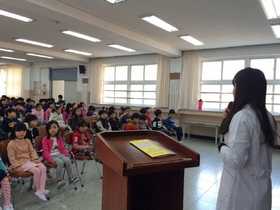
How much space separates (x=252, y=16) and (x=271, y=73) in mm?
2870

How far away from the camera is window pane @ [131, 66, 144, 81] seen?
859cm

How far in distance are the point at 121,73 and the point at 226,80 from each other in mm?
4118

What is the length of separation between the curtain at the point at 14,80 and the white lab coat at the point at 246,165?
42.4ft

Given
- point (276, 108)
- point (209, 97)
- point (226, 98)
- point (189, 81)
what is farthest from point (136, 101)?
point (276, 108)

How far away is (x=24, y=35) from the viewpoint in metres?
5.96

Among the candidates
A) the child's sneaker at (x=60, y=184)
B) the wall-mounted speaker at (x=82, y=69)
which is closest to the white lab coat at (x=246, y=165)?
the child's sneaker at (x=60, y=184)

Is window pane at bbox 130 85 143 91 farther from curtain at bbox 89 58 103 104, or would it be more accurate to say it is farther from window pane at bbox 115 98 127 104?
curtain at bbox 89 58 103 104

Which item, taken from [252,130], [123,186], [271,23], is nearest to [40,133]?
[123,186]

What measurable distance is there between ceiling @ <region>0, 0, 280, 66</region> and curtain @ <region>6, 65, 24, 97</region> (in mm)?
5829

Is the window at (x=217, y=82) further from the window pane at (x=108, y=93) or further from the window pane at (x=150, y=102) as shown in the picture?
the window pane at (x=108, y=93)

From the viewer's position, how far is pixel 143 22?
454 cm

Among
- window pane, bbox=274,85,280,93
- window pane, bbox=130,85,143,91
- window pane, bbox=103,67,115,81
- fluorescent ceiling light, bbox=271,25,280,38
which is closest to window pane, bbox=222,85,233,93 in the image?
window pane, bbox=274,85,280,93

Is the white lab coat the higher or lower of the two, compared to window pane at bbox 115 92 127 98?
lower

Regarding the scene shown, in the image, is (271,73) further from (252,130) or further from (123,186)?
(123,186)
